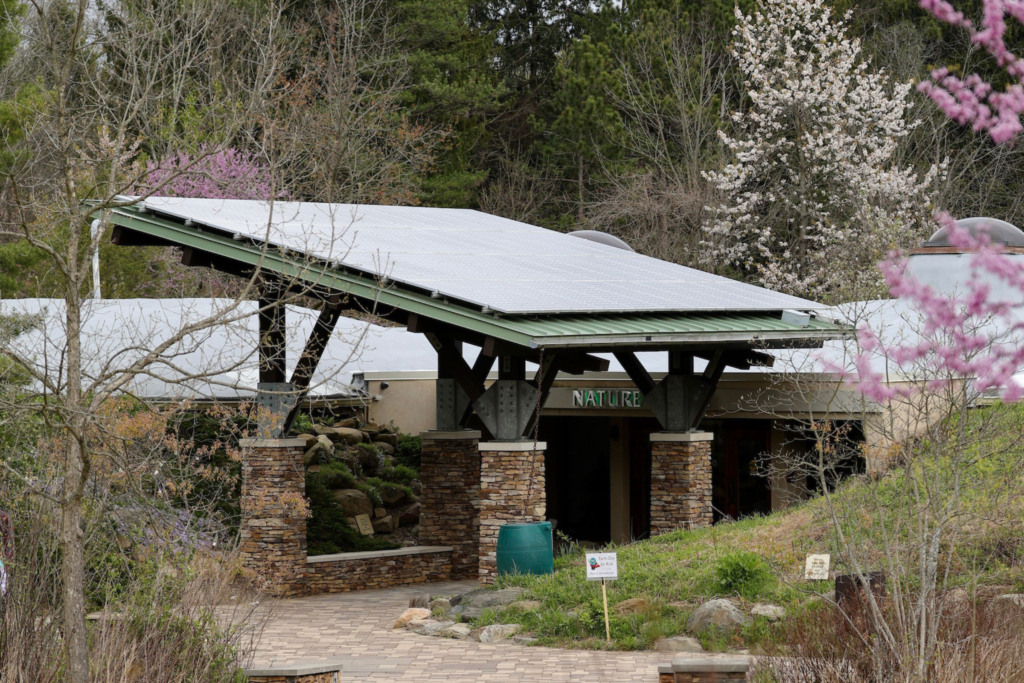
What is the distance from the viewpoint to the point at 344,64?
3105cm

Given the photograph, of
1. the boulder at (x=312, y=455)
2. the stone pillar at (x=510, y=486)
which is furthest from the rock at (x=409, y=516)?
the stone pillar at (x=510, y=486)

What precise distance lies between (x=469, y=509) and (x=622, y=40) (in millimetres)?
18361

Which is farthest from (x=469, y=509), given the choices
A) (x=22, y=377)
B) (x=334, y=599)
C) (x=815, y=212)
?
(x=815, y=212)

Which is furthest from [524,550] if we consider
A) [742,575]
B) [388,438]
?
[388,438]

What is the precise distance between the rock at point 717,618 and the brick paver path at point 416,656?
20.0 inches

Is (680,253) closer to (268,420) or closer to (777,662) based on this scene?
(268,420)

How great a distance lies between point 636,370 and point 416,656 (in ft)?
22.6

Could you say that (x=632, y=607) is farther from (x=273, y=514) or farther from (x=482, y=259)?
(x=273, y=514)

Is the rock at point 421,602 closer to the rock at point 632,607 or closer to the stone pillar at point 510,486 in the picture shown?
the stone pillar at point 510,486

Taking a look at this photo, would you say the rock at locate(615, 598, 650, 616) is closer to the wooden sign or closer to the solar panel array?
the solar panel array

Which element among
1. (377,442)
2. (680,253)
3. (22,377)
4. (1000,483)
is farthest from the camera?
(680,253)

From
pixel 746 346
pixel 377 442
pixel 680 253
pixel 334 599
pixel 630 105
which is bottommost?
pixel 334 599

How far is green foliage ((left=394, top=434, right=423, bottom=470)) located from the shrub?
1172 centimetres

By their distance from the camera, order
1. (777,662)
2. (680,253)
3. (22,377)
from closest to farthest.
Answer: (777,662) → (22,377) → (680,253)
